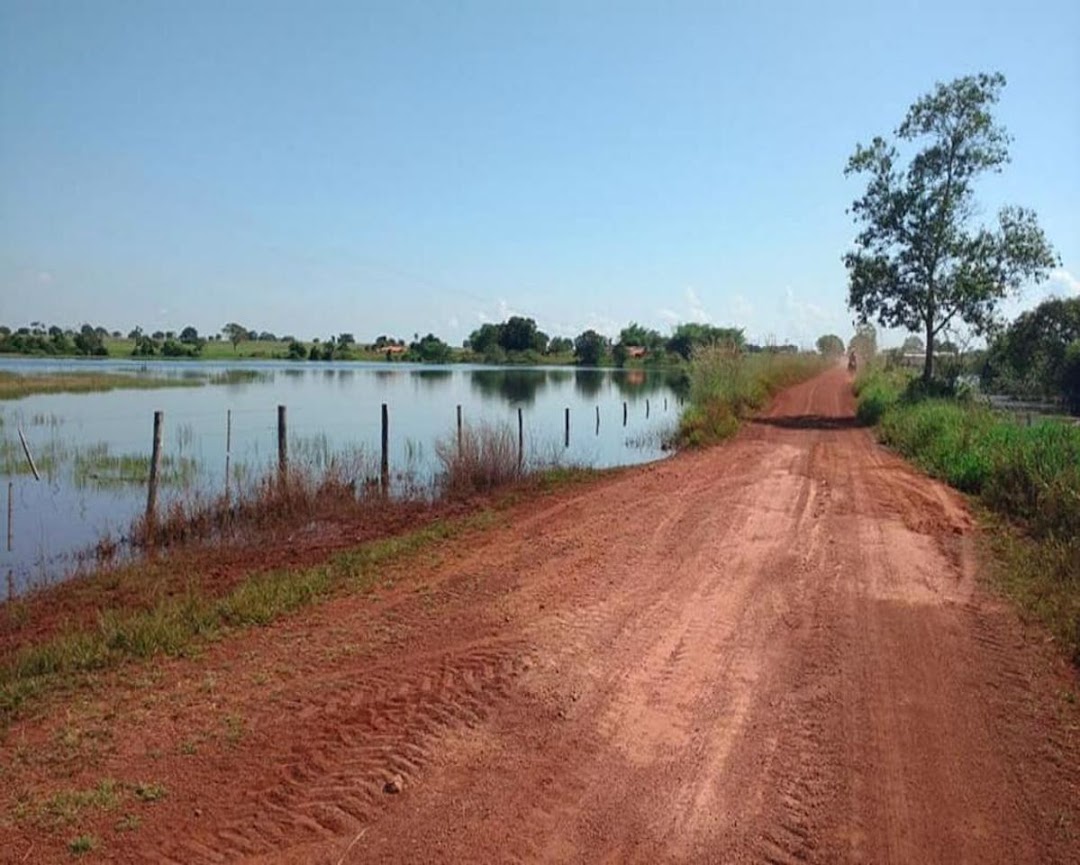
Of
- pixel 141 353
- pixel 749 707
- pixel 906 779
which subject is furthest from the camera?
pixel 141 353

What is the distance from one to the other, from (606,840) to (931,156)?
84.7ft

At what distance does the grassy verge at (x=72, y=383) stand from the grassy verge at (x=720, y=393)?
31.7 metres

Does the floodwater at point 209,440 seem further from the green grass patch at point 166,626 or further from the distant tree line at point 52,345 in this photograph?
the distant tree line at point 52,345

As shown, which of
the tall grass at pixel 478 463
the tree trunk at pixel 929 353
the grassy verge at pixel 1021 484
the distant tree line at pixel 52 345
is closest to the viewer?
the grassy verge at pixel 1021 484

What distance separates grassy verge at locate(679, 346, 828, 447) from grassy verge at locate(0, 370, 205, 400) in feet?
104

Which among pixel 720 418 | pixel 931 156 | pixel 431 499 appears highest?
pixel 931 156

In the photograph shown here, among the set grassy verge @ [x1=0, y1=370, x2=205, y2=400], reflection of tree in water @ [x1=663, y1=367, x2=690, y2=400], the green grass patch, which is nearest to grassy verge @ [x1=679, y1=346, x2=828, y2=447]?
reflection of tree in water @ [x1=663, y1=367, x2=690, y2=400]

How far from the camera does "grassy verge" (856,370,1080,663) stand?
22.1 ft

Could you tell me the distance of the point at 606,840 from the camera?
3395 mm

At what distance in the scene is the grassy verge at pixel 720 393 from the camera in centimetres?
2081

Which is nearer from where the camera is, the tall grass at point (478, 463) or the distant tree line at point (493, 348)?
the tall grass at point (478, 463)

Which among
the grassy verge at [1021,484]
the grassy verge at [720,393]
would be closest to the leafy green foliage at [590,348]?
the grassy verge at [720,393]

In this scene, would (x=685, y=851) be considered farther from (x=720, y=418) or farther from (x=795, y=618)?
(x=720, y=418)

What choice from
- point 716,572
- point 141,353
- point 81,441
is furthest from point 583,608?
point 141,353
